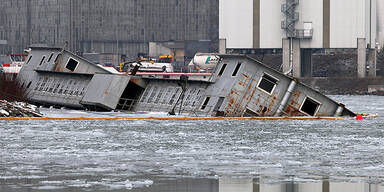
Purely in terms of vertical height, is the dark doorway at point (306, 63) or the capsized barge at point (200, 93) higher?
the capsized barge at point (200, 93)

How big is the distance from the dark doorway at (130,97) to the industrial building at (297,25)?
65.0m

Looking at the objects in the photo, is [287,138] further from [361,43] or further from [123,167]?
[361,43]

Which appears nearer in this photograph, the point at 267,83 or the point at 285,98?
the point at 285,98

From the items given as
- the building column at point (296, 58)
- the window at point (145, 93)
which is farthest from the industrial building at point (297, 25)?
the window at point (145, 93)

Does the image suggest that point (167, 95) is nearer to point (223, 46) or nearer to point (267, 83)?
point (267, 83)

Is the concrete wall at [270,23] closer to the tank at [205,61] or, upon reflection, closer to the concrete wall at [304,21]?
the concrete wall at [304,21]

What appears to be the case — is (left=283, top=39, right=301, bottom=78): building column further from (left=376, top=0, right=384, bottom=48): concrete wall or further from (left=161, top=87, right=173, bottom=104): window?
(left=161, top=87, right=173, bottom=104): window

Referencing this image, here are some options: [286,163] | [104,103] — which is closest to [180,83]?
[104,103]

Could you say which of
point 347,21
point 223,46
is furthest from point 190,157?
point 223,46

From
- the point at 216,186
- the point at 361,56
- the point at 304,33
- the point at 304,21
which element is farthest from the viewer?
the point at 361,56

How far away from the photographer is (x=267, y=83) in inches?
2162

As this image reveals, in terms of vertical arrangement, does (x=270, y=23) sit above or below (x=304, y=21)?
below

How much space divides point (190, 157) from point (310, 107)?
2692 centimetres

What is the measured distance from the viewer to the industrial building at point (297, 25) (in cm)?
12562
